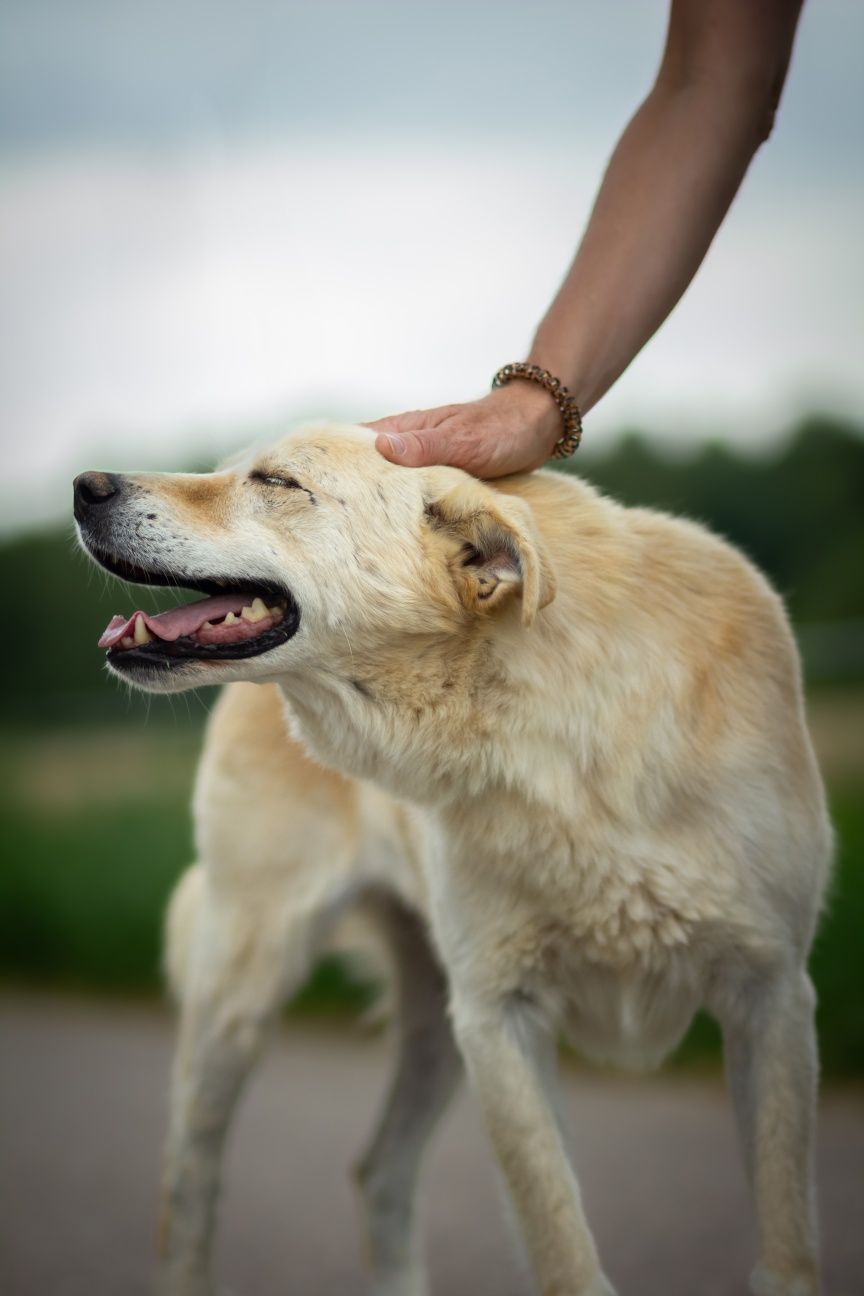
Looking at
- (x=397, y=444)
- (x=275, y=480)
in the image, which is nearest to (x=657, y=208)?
(x=397, y=444)

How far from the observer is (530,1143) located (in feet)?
8.52

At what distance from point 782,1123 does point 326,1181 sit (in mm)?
2461

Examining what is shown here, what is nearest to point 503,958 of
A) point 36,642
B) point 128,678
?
point 128,678

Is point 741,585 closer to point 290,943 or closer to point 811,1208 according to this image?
point 811,1208

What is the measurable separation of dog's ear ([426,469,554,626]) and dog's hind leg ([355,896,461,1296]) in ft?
4.85

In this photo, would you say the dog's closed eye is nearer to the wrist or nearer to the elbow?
the wrist

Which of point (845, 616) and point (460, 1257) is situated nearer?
point (460, 1257)

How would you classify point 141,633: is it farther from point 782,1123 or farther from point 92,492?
point 782,1123

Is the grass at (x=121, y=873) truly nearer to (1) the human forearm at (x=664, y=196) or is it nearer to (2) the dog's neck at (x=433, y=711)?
(2) the dog's neck at (x=433, y=711)

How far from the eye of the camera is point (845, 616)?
834 cm

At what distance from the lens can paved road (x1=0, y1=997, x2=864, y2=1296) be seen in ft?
12.3

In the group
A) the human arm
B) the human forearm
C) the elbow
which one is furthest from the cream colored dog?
the elbow

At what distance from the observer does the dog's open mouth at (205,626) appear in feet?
8.23

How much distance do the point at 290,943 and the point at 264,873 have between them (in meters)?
0.19
